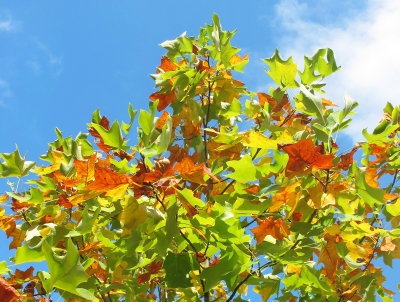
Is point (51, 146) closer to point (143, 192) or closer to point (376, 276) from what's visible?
point (143, 192)

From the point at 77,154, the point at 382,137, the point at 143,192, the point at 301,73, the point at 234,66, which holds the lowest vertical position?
the point at 143,192

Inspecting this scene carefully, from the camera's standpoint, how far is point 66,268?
1.35 metres

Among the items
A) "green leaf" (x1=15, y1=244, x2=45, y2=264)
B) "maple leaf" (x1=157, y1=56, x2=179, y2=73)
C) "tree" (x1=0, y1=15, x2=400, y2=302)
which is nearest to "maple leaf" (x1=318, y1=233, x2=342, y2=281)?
"tree" (x1=0, y1=15, x2=400, y2=302)

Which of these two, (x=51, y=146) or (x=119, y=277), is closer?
(x=119, y=277)

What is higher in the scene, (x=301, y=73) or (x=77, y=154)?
(x=301, y=73)

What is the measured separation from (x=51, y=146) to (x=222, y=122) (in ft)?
4.12

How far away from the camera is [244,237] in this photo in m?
1.57

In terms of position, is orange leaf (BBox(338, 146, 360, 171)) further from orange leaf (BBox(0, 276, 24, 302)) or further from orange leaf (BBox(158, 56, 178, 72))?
orange leaf (BBox(0, 276, 24, 302))

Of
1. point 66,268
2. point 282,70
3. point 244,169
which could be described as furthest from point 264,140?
point 66,268

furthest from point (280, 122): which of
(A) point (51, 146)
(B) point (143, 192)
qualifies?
(A) point (51, 146)

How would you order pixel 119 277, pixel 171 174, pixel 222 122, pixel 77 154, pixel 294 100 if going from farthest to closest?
pixel 222 122 → pixel 294 100 → pixel 119 277 → pixel 77 154 → pixel 171 174

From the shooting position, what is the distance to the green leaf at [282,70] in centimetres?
216

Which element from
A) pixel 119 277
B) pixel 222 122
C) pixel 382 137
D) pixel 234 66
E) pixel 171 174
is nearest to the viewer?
pixel 171 174

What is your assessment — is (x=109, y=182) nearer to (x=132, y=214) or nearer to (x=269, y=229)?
(x=132, y=214)
